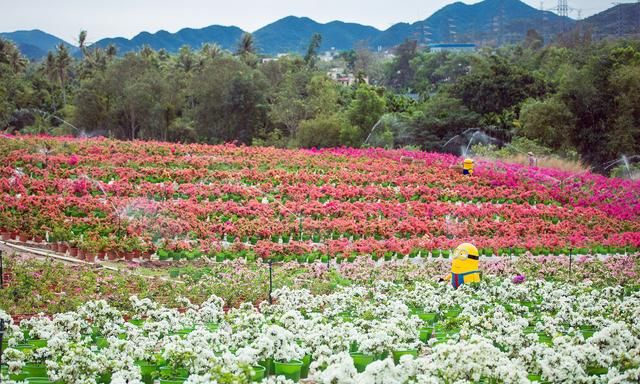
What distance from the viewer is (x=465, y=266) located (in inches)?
489

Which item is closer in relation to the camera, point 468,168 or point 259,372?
point 259,372

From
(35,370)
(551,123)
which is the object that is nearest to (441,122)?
(551,123)

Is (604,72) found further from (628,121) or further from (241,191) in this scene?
(241,191)

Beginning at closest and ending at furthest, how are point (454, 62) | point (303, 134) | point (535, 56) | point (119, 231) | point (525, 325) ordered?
point (525, 325)
point (119, 231)
point (303, 134)
point (535, 56)
point (454, 62)

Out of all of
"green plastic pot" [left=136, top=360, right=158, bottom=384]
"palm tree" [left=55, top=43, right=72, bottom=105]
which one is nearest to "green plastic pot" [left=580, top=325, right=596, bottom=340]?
"green plastic pot" [left=136, top=360, right=158, bottom=384]

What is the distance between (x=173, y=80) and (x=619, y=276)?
3439 cm

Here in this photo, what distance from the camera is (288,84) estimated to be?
44625 millimetres

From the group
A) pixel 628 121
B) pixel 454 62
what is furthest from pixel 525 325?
pixel 454 62

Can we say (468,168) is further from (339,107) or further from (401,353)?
(339,107)

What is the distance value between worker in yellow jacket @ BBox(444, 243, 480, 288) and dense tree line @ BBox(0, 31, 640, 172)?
22.4 metres

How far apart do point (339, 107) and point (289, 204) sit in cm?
2611

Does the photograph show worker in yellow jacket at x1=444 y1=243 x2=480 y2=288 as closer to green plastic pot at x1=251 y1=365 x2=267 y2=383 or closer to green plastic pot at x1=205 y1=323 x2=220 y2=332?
green plastic pot at x1=205 y1=323 x2=220 y2=332

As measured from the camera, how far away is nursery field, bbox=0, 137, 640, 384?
742 cm

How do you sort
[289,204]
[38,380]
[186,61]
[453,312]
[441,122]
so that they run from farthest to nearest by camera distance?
1. [186,61]
2. [441,122]
3. [289,204]
4. [453,312]
5. [38,380]
